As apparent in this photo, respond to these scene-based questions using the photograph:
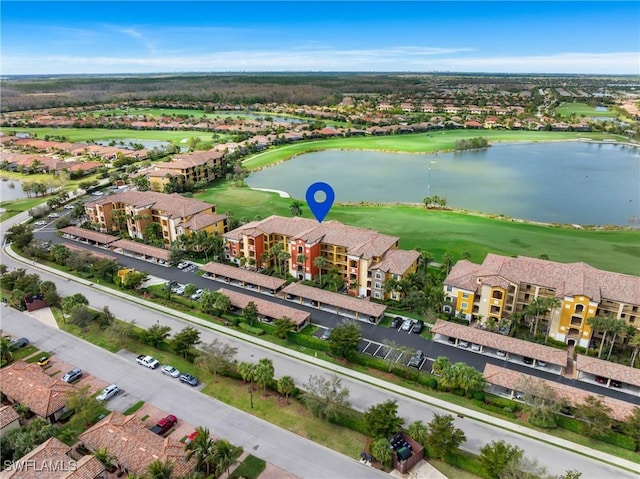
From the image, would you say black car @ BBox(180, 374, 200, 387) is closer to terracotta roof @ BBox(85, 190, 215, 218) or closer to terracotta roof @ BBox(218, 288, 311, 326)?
terracotta roof @ BBox(218, 288, 311, 326)

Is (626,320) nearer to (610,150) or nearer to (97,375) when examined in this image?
(97,375)

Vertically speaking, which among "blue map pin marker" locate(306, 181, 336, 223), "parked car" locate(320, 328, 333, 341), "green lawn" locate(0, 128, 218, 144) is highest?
"blue map pin marker" locate(306, 181, 336, 223)

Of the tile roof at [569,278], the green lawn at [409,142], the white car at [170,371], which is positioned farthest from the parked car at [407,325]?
the green lawn at [409,142]

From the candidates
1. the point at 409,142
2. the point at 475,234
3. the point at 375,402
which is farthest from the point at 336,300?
the point at 409,142

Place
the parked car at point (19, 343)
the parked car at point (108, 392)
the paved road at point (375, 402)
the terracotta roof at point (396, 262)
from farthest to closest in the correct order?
the terracotta roof at point (396, 262)
the parked car at point (19, 343)
the parked car at point (108, 392)
the paved road at point (375, 402)

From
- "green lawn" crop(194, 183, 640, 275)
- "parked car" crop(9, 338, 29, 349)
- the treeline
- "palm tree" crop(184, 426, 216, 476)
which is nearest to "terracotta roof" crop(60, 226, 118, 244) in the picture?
"green lawn" crop(194, 183, 640, 275)

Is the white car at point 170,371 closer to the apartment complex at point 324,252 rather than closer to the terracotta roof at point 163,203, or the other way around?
→ the apartment complex at point 324,252

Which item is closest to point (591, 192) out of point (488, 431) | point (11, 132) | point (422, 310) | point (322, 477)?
point (422, 310)
